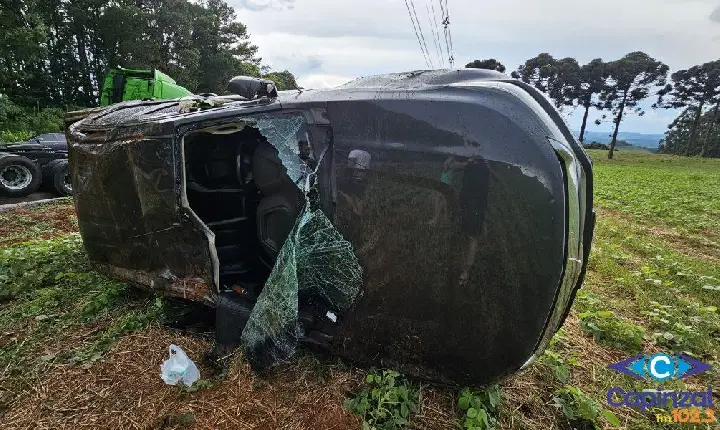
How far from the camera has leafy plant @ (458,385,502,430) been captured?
1.95 metres

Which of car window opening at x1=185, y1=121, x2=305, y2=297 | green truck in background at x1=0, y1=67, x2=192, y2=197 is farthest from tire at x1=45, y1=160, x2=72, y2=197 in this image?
car window opening at x1=185, y1=121, x2=305, y2=297

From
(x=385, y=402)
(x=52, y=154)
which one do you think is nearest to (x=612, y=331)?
(x=385, y=402)

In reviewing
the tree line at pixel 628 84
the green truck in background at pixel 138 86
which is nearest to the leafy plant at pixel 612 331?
the green truck in background at pixel 138 86

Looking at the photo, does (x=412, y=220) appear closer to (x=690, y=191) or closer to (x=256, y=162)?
(x=256, y=162)

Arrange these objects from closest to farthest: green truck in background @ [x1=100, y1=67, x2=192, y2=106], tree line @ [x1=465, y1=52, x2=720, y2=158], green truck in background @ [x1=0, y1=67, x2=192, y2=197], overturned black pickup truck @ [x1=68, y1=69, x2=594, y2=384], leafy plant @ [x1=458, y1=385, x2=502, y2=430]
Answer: overturned black pickup truck @ [x1=68, y1=69, x2=594, y2=384], leafy plant @ [x1=458, y1=385, x2=502, y2=430], green truck in background @ [x1=0, y1=67, x2=192, y2=197], green truck in background @ [x1=100, y1=67, x2=192, y2=106], tree line @ [x1=465, y1=52, x2=720, y2=158]

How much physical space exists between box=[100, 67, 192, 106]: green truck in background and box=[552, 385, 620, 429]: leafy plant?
815cm

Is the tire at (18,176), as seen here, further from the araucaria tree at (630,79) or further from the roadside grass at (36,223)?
the araucaria tree at (630,79)

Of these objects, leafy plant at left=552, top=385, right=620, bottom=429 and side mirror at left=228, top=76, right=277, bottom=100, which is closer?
leafy plant at left=552, top=385, right=620, bottom=429

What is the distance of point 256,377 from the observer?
2279 mm

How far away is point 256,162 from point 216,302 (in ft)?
2.75

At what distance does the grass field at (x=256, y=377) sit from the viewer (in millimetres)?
2053

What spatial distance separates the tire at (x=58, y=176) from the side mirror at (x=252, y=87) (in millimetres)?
6082

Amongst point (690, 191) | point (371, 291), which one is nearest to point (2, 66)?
point (371, 291)

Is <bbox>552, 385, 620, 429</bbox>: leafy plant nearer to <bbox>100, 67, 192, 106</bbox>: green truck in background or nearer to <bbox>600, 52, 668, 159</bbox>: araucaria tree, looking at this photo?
<bbox>100, 67, 192, 106</bbox>: green truck in background
